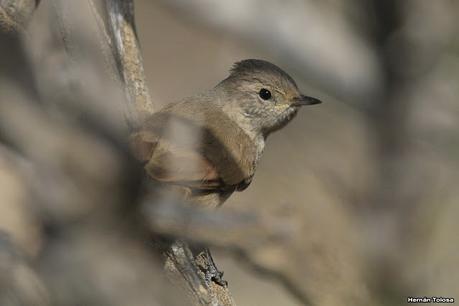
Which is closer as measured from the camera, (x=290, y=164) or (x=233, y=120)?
(x=290, y=164)

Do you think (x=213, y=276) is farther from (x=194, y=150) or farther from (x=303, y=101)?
(x=303, y=101)

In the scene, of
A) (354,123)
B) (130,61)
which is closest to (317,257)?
(130,61)

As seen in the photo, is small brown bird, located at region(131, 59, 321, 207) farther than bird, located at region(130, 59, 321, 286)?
Yes

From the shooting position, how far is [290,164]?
157 inches

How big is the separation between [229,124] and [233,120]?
0.16m

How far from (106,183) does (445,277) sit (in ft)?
5.70

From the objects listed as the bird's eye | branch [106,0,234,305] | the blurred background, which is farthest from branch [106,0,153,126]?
the bird's eye

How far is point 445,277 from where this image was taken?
2613mm

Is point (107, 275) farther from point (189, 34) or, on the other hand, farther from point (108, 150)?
point (189, 34)

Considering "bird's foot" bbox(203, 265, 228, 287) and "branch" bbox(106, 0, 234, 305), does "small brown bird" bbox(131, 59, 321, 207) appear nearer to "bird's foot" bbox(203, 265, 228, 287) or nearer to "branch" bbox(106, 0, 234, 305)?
"branch" bbox(106, 0, 234, 305)

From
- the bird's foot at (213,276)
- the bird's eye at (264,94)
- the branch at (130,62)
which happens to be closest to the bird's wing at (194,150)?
the branch at (130,62)

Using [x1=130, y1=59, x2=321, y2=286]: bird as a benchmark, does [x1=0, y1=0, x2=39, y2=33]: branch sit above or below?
above

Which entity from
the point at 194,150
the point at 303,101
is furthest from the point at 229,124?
the point at 194,150

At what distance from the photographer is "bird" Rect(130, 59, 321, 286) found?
10.7 ft
